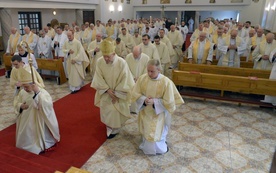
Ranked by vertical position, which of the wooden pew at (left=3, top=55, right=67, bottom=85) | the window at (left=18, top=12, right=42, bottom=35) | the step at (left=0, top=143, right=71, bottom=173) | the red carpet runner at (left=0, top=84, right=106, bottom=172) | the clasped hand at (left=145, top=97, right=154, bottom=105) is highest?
the window at (left=18, top=12, right=42, bottom=35)

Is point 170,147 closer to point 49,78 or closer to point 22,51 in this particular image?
point 22,51

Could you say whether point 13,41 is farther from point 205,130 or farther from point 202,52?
point 205,130

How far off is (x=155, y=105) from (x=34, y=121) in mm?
2365

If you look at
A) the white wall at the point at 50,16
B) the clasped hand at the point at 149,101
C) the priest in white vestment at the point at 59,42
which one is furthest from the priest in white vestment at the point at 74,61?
the white wall at the point at 50,16

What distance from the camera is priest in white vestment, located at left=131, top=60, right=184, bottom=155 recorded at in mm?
4473

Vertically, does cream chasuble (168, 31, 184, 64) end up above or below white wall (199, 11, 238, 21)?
below

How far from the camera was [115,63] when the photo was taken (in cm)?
522

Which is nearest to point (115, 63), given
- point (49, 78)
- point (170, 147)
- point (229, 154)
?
point (170, 147)

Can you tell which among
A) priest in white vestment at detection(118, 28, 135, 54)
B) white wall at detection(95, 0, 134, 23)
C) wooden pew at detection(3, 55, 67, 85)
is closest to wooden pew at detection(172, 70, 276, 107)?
wooden pew at detection(3, 55, 67, 85)

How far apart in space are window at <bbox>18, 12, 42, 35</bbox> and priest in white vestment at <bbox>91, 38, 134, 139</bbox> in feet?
39.9

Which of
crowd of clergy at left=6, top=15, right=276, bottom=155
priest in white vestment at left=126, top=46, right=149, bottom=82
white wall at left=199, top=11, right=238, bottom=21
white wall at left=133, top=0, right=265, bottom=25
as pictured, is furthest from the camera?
white wall at left=199, top=11, right=238, bottom=21

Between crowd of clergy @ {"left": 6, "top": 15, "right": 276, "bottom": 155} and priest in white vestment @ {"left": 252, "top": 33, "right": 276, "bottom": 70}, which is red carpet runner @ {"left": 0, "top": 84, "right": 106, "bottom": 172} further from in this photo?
priest in white vestment @ {"left": 252, "top": 33, "right": 276, "bottom": 70}

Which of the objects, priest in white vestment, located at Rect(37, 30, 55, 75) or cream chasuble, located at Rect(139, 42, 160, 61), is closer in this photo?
cream chasuble, located at Rect(139, 42, 160, 61)

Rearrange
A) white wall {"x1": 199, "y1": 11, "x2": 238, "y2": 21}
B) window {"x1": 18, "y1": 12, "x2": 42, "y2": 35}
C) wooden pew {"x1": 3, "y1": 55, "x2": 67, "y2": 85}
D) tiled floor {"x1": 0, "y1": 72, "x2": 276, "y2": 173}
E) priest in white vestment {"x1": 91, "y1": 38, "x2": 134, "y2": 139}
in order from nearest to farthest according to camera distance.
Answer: tiled floor {"x1": 0, "y1": 72, "x2": 276, "y2": 173}
priest in white vestment {"x1": 91, "y1": 38, "x2": 134, "y2": 139}
wooden pew {"x1": 3, "y1": 55, "x2": 67, "y2": 85}
window {"x1": 18, "y1": 12, "x2": 42, "y2": 35}
white wall {"x1": 199, "y1": 11, "x2": 238, "y2": 21}
